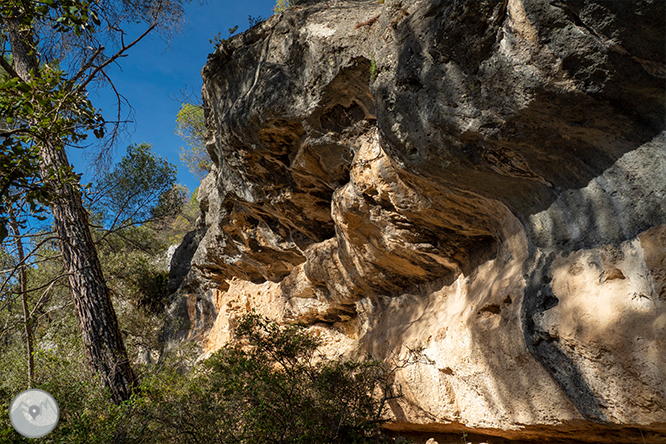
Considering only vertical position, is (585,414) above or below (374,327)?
below

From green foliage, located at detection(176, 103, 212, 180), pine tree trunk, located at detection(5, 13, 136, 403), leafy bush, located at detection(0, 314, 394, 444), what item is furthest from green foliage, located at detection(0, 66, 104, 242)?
green foliage, located at detection(176, 103, 212, 180)

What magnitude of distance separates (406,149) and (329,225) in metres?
3.41

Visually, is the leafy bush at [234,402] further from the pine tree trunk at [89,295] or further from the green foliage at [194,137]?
the green foliage at [194,137]

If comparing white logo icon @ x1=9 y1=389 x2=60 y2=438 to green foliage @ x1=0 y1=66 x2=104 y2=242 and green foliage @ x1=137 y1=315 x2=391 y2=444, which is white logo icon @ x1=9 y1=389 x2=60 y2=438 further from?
green foliage @ x1=0 y1=66 x2=104 y2=242

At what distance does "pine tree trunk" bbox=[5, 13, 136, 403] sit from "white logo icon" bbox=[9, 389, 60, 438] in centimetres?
94

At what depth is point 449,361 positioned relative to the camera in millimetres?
4031

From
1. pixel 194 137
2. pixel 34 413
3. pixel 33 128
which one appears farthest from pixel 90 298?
pixel 194 137

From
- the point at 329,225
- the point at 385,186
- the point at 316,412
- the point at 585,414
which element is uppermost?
the point at 329,225

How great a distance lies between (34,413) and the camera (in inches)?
142

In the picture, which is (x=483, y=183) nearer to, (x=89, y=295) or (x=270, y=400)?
(x=270, y=400)

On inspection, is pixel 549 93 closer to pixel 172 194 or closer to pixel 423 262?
pixel 423 262

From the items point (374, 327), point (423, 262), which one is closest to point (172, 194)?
point (374, 327)

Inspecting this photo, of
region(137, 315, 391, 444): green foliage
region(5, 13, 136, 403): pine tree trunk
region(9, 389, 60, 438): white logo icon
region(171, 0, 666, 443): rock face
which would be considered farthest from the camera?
region(5, 13, 136, 403): pine tree trunk

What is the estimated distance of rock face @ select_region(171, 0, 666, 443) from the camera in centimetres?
229
